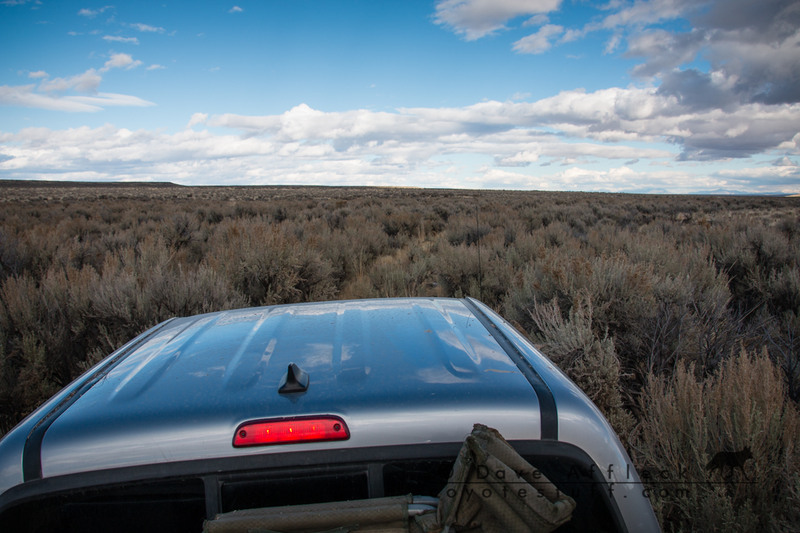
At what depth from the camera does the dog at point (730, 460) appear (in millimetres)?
2441

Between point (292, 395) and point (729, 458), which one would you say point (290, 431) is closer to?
point (292, 395)

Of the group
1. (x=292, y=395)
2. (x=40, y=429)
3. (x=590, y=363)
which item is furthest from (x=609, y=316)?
(x=40, y=429)

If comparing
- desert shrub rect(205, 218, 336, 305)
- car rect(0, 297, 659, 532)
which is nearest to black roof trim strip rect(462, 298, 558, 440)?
car rect(0, 297, 659, 532)

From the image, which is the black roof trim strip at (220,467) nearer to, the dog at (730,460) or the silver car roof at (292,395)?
the silver car roof at (292,395)

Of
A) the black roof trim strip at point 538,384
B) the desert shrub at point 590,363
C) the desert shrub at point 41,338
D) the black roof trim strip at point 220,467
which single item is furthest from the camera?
the desert shrub at point 41,338

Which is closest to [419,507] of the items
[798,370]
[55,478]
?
[55,478]

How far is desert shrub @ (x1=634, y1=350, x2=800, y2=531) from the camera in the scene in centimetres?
215

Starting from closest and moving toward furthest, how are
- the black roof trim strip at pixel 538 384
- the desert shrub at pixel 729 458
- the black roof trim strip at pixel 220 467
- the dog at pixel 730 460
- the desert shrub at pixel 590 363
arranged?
the black roof trim strip at pixel 220 467, the black roof trim strip at pixel 538 384, the desert shrub at pixel 729 458, the dog at pixel 730 460, the desert shrub at pixel 590 363

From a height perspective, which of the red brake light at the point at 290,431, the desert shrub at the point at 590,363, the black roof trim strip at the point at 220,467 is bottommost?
the desert shrub at the point at 590,363

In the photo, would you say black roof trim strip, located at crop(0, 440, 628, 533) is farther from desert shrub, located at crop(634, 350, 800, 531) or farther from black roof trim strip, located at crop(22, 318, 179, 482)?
desert shrub, located at crop(634, 350, 800, 531)

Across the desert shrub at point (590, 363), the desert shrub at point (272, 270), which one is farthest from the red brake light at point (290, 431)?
the desert shrub at point (272, 270)

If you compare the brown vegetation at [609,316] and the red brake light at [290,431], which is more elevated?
the red brake light at [290,431]

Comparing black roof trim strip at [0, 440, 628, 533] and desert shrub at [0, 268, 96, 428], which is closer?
black roof trim strip at [0, 440, 628, 533]

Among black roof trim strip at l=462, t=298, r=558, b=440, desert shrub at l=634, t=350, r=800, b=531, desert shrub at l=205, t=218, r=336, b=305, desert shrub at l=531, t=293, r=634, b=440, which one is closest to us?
black roof trim strip at l=462, t=298, r=558, b=440
